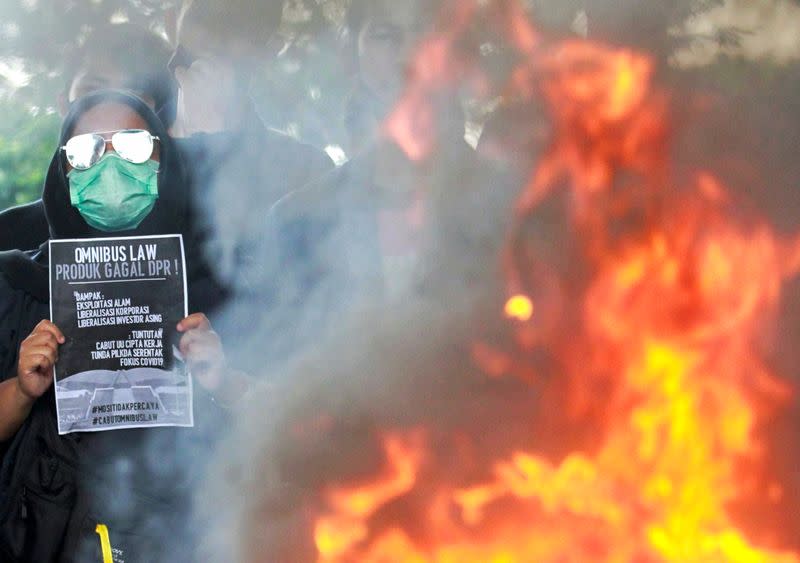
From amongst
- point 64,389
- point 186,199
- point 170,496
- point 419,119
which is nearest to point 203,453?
point 170,496

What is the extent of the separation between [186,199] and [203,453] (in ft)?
2.14

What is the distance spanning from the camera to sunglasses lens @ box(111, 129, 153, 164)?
246cm

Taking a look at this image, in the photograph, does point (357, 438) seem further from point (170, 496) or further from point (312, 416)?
point (170, 496)

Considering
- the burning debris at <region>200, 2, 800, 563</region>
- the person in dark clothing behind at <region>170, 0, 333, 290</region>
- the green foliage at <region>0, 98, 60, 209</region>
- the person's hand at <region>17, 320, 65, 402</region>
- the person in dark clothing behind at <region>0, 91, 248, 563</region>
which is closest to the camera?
the person's hand at <region>17, 320, 65, 402</region>

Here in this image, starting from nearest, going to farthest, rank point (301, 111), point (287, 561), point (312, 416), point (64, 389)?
point (64, 389)
point (287, 561)
point (312, 416)
point (301, 111)

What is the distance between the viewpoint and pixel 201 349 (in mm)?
2342

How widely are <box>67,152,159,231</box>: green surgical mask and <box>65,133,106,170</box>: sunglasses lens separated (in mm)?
15

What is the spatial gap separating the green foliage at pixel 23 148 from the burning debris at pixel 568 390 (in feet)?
4.52

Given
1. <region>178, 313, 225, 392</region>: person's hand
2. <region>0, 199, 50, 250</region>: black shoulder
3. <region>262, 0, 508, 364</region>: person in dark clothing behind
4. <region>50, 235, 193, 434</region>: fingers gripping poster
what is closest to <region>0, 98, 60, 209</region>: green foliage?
<region>0, 199, 50, 250</region>: black shoulder

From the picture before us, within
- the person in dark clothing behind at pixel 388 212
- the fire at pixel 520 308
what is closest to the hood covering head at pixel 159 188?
the person in dark clothing behind at pixel 388 212

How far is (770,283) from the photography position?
3.16m

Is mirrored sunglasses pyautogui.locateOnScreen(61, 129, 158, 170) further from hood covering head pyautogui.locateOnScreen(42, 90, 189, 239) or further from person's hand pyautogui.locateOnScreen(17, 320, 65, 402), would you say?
person's hand pyautogui.locateOnScreen(17, 320, 65, 402)

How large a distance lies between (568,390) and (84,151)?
1570 millimetres

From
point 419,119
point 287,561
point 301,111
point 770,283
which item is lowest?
point 287,561
